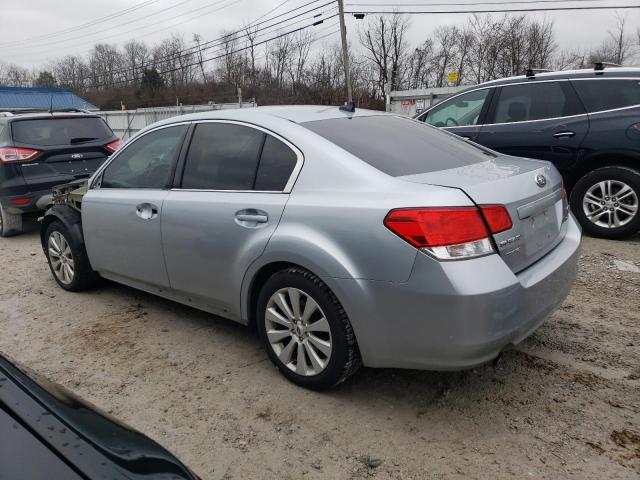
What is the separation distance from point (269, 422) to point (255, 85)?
49062mm

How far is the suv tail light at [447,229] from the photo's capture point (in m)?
2.38

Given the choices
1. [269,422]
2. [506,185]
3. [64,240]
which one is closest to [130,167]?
[64,240]

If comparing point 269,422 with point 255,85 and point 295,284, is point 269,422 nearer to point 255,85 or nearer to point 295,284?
point 295,284

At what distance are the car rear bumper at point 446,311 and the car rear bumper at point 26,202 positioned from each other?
5740 mm

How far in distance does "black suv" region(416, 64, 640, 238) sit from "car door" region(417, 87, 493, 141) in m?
0.12

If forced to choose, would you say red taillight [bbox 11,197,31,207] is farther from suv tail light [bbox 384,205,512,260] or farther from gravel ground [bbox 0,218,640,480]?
suv tail light [bbox 384,205,512,260]

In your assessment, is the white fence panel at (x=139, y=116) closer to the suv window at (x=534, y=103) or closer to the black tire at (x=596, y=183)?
the suv window at (x=534, y=103)

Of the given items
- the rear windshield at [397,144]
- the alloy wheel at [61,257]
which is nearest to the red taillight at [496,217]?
the rear windshield at [397,144]

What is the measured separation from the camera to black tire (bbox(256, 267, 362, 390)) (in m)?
2.68

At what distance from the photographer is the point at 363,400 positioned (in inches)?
114

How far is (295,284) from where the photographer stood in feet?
9.28

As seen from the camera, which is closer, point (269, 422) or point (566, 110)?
point (269, 422)

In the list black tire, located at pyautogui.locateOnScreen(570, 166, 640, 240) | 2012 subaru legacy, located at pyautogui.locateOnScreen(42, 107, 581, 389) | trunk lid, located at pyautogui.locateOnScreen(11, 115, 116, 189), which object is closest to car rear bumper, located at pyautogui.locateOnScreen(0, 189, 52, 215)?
trunk lid, located at pyautogui.locateOnScreen(11, 115, 116, 189)

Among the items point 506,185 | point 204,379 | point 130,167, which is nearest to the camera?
point 506,185
